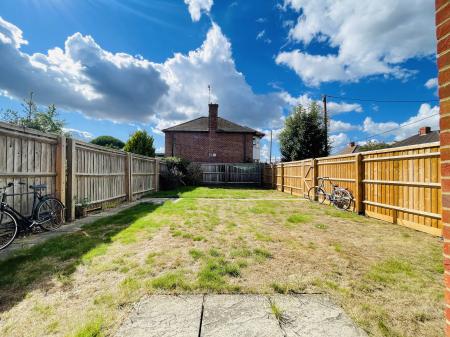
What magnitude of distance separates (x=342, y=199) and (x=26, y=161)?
29.1 feet

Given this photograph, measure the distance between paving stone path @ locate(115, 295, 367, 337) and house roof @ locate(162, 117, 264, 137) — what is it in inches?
893

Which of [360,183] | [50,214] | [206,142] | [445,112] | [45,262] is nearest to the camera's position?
[445,112]

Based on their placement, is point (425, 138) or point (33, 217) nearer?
point (33, 217)

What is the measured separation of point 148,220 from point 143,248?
2207mm

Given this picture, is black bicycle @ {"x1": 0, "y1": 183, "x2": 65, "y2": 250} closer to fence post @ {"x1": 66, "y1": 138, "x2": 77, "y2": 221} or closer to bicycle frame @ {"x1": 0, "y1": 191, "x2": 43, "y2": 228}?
bicycle frame @ {"x1": 0, "y1": 191, "x2": 43, "y2": 228}

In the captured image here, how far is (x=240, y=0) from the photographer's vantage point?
9.00m

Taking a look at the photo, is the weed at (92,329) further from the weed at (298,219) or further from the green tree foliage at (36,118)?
the green tree foliage at (36,118)

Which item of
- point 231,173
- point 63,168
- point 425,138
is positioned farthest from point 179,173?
point 425,138

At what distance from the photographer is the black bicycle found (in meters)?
4.09

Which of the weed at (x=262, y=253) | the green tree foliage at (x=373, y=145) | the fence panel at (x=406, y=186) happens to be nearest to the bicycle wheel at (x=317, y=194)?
the fence panel at (x=406, y=186)

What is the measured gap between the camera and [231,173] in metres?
21.0

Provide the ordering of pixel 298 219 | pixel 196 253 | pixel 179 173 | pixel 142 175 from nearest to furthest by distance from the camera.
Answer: pixel 196 253 → pixel 298 219 → pixel 142 175 → pixel 179 173

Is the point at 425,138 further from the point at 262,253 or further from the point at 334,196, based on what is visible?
the point at 262,253

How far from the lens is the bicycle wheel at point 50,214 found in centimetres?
488
